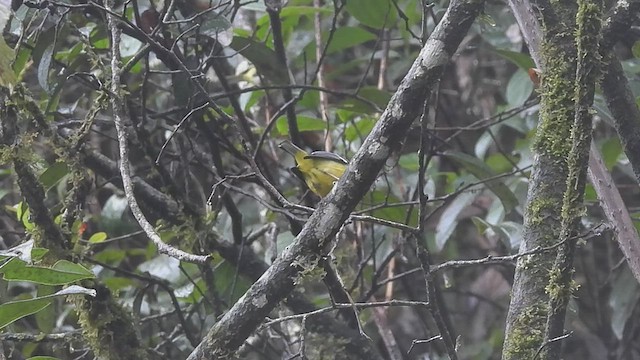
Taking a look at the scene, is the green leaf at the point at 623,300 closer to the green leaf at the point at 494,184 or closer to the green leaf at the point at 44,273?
the green leaf at the point at 494,184

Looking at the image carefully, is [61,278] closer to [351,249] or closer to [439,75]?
[439,75]

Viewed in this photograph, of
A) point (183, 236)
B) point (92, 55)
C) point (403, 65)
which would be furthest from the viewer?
point (403, 65)

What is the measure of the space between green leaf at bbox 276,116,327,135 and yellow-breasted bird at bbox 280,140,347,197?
0.44m

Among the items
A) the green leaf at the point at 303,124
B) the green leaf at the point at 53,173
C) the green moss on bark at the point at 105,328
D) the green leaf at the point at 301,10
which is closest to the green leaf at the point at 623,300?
the green leaf at the point at 303,124

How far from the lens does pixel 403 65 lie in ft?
9.22

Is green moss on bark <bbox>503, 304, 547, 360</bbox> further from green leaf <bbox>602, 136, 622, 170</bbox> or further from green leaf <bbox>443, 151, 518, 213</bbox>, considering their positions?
green leaf <bbox>602, 136, 622, 170</bbox>

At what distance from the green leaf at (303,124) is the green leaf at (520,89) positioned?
532 millimetres

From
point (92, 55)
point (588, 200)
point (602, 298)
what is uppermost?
point (92, 55)

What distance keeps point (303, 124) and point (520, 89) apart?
618 millimetres

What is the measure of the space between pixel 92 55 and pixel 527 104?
3.70 feet

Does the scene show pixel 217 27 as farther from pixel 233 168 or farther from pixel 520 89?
pixel 520 89

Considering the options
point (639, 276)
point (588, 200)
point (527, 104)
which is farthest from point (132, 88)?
point (639, 276)

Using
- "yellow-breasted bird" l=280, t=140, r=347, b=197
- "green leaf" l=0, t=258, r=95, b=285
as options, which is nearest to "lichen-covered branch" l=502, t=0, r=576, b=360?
"yellow-breasted bird" l=280, t=140, r=347, b=197

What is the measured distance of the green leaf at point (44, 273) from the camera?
43.7 inches
